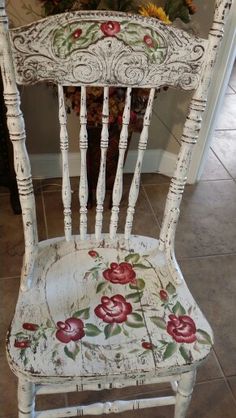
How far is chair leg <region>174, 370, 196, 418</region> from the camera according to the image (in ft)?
2.71

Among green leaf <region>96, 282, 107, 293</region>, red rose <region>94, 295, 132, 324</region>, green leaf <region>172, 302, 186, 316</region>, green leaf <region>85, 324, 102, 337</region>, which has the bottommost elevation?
green leaf <region>96, 282, 107, 293</region>

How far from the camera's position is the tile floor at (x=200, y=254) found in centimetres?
115

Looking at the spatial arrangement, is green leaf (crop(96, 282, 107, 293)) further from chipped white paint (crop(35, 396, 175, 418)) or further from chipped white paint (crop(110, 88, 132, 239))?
chipped white paint (crop(35, 396, 175, 418))

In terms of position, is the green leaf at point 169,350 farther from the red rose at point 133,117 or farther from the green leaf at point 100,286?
the red rose at point 133,117

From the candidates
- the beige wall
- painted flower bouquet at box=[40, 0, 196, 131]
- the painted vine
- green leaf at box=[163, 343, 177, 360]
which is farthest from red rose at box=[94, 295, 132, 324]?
the beige wall

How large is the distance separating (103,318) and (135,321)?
0.06m

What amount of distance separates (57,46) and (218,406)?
1.02 m

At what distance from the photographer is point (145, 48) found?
30.4 inches

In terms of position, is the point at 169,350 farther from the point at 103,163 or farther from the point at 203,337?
the point at 103,163

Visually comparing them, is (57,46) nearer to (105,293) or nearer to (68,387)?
(105,293)

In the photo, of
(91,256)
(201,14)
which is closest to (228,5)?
(91,256)

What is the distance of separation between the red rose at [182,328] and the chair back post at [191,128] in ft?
0.35

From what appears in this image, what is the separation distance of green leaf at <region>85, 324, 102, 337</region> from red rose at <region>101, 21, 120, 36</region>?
0.55m

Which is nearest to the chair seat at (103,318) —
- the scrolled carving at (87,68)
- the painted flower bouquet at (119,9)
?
the scrolled carving at (87,68)
